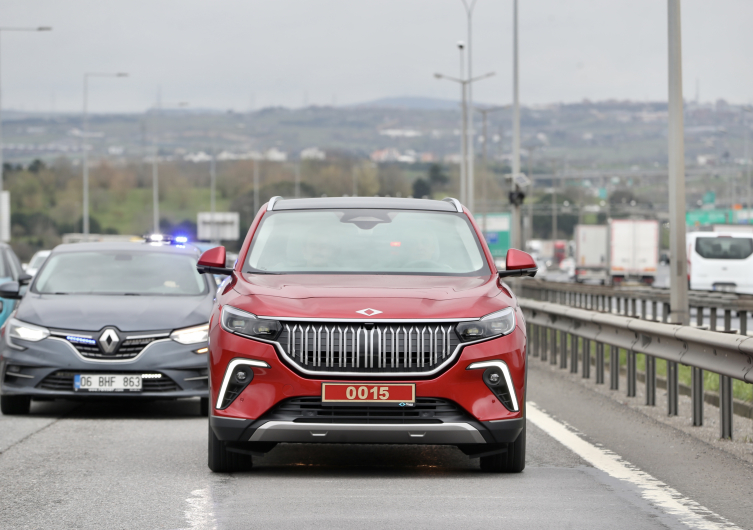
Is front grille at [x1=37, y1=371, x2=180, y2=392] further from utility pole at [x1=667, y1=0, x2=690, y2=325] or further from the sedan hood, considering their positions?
utility pole at [x1=667, y1=0, x2=690, y2=325]

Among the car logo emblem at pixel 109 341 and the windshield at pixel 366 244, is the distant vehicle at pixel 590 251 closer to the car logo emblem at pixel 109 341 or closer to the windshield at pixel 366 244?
the car logo emblem at pixel 109 341

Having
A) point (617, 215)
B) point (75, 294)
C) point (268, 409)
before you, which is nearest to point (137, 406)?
point (75, 294)

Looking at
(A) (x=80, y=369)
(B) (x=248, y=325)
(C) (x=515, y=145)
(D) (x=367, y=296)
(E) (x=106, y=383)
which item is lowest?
(E) (x=106, y=383)

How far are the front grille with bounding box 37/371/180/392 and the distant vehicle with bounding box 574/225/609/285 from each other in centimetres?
6013

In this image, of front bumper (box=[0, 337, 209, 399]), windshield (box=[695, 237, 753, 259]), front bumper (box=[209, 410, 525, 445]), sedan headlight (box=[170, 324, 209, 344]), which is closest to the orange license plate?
front bumper (box=[209, 410, 525, 445])

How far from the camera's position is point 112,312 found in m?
10.5

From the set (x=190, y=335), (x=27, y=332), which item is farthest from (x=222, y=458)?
(x=27, y=332)

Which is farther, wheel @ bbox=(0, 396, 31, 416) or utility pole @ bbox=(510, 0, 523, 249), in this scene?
utility pole @ bbox=(510, 0, 523, 249)

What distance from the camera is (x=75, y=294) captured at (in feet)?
36.6

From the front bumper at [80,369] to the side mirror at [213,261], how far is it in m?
2.43

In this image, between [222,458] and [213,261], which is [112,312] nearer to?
[213,261]

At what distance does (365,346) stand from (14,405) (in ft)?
15.3

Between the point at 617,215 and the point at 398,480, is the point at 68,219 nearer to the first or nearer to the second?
the point at 617,215

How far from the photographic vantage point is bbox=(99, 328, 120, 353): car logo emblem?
401 inches
